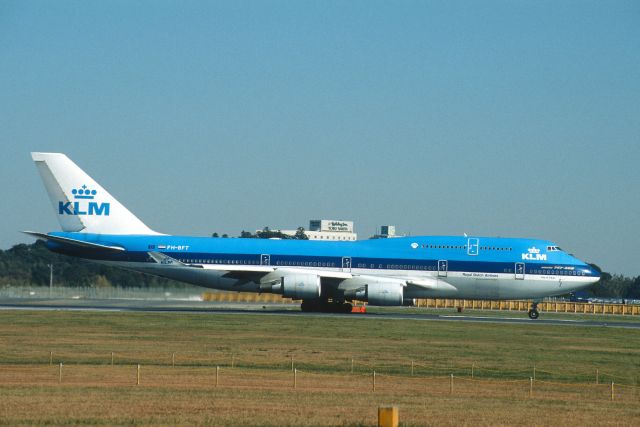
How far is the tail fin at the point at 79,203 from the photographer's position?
222ft

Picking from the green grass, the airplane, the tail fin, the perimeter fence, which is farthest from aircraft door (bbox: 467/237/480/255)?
the perimeter fence

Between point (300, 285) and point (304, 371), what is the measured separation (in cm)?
2803

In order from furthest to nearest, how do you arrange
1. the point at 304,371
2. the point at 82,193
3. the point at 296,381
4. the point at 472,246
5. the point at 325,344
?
the point at 82,193
the point at 472,246
the point at 325,344
the point at 304,371
the point at 296,381

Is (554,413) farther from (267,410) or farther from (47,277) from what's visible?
(47,277)

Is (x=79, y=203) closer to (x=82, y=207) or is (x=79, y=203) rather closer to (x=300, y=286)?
(x=82, y=207)

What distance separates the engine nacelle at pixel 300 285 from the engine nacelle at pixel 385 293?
3.39 metres

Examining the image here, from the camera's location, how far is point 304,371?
121 ft

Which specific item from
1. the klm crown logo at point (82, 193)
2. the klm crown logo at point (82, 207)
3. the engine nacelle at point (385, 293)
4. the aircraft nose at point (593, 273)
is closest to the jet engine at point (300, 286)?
the engine nacelle at point (385, 293)

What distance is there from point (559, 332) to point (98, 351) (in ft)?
89.6

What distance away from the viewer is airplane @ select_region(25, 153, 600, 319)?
66125 millimetres

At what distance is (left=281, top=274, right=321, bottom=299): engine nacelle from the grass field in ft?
12.5

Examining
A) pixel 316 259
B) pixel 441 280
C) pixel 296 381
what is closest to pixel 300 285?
pixel 316 259

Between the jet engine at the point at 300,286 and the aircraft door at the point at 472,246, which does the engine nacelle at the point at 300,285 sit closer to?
the jet engine at the point at 300,286

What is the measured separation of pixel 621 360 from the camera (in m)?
43.5
